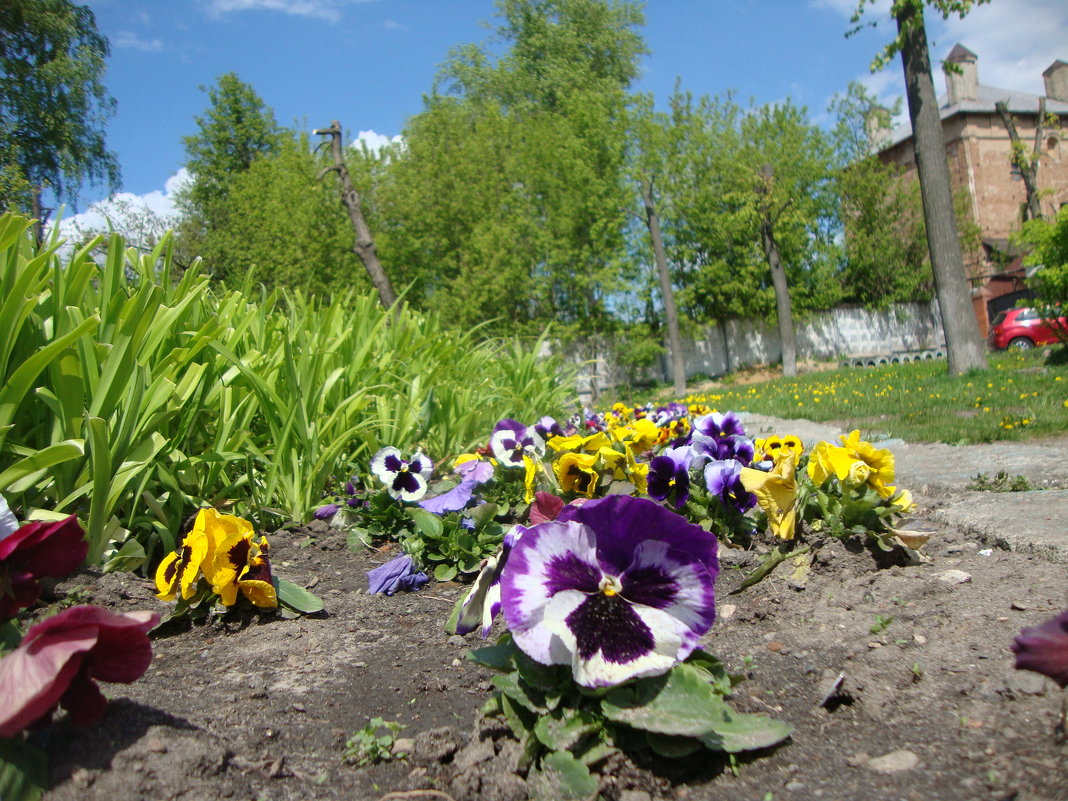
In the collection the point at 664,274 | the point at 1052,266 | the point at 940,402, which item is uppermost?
the point at 664,274

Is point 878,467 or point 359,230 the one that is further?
point 359,230

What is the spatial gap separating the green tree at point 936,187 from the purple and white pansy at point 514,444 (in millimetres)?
9410

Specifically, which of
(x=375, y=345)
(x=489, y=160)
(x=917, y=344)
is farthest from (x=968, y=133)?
(x=375, y=345)

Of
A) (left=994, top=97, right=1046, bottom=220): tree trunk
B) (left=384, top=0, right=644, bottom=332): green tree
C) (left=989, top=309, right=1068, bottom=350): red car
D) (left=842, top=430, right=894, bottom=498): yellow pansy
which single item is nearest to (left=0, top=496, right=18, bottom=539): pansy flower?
(left=842, top=430, right=894, bottom=498): yellow pansy

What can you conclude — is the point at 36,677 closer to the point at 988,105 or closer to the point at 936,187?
the point at 936,187

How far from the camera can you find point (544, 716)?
1129 mm

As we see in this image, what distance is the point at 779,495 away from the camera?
206cm

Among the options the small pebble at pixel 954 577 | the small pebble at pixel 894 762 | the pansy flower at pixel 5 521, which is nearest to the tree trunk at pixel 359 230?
the small pebble at pixel 954 577

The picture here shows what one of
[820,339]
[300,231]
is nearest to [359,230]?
[300,231]

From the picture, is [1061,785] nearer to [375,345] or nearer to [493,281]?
[375,345]

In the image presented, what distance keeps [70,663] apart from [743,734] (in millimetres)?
890

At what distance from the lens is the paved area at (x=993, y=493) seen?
2002 mm

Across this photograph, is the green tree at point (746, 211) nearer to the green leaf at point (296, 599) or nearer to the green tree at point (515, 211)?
the green tree at point (515, 211)

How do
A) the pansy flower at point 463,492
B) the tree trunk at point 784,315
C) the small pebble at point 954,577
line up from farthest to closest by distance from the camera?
the tree trunk at point 784,315 → the pansy flower at point 463,492 → the small pebble at point 954,577
